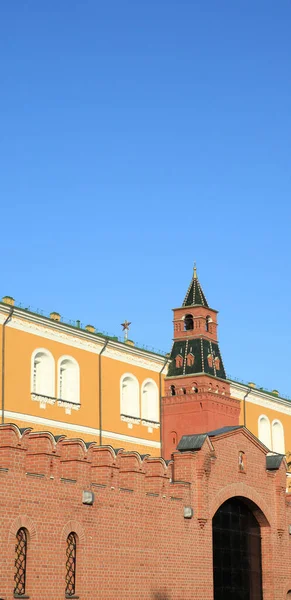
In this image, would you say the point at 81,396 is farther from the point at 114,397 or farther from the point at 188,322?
the point at 188,322

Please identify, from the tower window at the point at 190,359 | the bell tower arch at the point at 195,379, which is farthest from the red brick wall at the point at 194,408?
the tower window at the point at 190,359

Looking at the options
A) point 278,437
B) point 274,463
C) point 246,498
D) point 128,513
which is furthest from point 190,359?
point 128,513

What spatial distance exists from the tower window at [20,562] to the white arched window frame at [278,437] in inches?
1582

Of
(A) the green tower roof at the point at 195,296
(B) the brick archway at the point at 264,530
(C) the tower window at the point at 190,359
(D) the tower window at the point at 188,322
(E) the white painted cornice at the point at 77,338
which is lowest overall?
(B) the brick archway at the point at 264,530

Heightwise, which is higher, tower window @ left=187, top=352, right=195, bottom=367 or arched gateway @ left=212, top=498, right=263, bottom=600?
tower window @ left=187, top=352, right=195, bottom=367

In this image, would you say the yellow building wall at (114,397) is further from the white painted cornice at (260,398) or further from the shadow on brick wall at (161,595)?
the shadow on brick wall at (161,595)

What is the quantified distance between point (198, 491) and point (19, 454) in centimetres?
863

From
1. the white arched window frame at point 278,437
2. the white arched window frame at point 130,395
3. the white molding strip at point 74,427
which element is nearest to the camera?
the white molding strip at point 74,427

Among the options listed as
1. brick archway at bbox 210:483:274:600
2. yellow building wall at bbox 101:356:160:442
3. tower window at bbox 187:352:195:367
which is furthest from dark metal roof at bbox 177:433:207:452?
tower window at bbox 187:352:195:367

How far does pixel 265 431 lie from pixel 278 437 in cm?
215

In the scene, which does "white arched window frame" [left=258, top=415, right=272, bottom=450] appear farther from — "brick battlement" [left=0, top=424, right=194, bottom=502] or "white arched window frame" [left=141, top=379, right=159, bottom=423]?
"brick battlement" [left=0, top=424, right=194, bottom=502]

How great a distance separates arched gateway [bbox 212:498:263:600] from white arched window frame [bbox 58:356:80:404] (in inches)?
541

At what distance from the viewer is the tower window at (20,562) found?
21156 millimetres

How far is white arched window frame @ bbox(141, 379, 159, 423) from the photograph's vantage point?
49.9m
